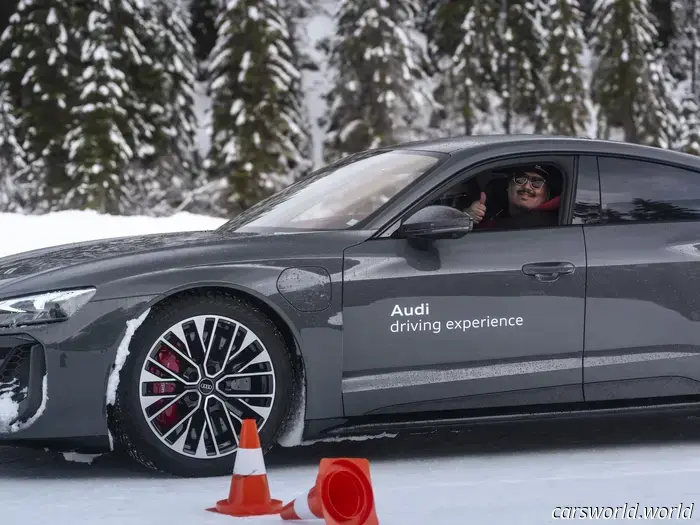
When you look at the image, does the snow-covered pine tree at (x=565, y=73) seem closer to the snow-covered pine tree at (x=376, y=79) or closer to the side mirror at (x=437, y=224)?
the snow-covered pine tree at (x=376, y=79)

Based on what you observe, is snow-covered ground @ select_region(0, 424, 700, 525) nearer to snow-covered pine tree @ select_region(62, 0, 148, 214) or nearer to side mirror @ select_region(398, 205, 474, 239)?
side mirror @ select_region(398, 205, 474, 239)

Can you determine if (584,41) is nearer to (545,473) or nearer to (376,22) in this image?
(376,22)

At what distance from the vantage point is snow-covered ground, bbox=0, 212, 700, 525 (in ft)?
14.3

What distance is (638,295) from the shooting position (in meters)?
5.64

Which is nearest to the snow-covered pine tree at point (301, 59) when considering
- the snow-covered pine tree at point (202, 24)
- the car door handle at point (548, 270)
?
the snow-covered pine tree at point (202, 24)

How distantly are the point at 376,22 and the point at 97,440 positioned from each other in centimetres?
4384

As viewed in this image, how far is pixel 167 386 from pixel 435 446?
1.61 meters

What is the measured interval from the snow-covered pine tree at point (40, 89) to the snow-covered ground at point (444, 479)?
41.0 m

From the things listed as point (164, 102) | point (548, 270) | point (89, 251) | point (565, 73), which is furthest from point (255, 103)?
point (548, 270)

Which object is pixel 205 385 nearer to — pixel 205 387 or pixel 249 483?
pixel 205 387

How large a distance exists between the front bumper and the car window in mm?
2217

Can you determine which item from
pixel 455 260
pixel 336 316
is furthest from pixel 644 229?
pixel 336 316

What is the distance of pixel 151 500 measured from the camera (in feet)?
15.1

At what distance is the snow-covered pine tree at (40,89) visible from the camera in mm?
46000
